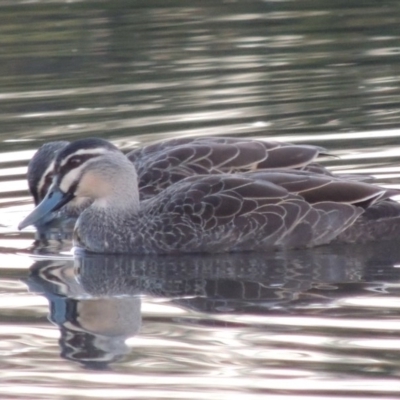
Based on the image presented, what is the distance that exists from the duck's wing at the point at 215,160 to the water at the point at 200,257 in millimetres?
926

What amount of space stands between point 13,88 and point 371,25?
5.66m

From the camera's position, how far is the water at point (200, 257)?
7.91 m

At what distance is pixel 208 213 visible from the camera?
10703mm

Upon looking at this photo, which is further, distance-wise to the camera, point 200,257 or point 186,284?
point 200,257

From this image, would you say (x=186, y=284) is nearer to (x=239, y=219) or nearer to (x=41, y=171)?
(x=239, y=219)

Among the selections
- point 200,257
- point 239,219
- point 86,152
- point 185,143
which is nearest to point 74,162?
point 86,152

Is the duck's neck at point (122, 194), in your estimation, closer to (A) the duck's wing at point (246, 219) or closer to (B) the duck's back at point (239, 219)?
(B) the duck's back at point (239, 219)

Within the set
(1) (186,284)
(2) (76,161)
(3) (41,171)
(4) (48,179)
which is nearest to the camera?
(1) (186,284)

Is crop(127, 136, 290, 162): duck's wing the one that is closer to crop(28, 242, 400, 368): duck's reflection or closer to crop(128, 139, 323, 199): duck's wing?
crop(128, 139, 323, 199): duck's wing

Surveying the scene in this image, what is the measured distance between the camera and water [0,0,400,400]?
26.0 feet

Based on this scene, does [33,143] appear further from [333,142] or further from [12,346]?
[12,346]

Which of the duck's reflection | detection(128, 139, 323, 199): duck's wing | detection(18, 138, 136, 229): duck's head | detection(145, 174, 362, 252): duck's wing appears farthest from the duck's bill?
detection(128, 139, 323, 199): duck's wing

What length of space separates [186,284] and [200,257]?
31.4 inches

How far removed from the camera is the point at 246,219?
10.7 meters
